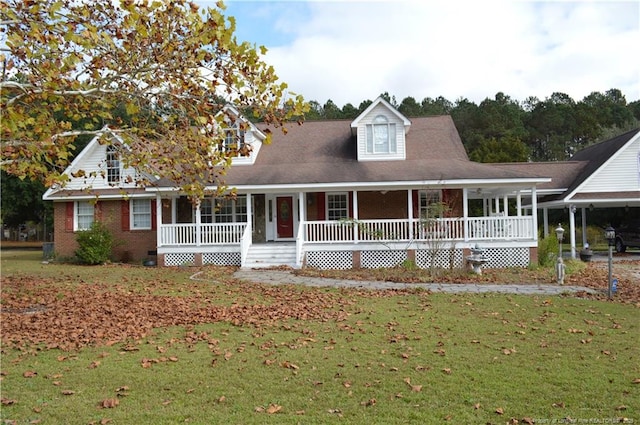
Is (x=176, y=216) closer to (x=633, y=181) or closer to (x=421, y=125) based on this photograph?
(x=421, y=125)

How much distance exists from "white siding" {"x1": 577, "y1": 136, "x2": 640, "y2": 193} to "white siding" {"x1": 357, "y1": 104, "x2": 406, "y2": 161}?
28.0ft

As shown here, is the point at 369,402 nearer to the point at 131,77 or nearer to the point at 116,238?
the point at 131,77

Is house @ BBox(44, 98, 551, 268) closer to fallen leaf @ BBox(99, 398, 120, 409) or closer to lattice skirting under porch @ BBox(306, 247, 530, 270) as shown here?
lattice skirting under porch @ BBox(306, 247, 530, 270)

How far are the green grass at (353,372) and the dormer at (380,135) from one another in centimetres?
1278

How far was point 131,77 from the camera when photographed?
30.9 ft

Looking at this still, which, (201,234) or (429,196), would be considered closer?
(201,234)

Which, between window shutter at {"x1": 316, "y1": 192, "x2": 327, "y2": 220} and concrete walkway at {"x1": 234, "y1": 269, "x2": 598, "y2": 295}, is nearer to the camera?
concrete walkway at {"x1": 234, "y1": 269, "x2": 598, "y2": 295}

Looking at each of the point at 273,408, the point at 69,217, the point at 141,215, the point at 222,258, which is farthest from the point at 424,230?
the point at 69,217

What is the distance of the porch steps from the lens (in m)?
19.5

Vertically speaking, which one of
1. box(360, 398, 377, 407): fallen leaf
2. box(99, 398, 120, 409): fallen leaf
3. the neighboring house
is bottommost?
box(360, 398, 377, 407): fallen leaf

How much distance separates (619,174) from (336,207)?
1297cm

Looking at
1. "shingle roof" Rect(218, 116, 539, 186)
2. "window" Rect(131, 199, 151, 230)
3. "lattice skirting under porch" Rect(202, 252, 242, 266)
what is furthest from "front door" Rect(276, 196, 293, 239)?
"window" Rect(131, 199, 151, 230)

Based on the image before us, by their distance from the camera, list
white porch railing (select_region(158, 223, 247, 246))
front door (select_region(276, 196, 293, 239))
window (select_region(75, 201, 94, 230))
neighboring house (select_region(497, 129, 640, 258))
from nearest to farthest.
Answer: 1. white porch railing (select_region(158, 223, 247, 246))
2. front door (select_region(276, 196, 293, 239))
3. neighboring house (select_region(497, 129, 640, 258))
4. window (select_region(75, 201, 94, 230))

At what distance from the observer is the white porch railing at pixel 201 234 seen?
20.5m
